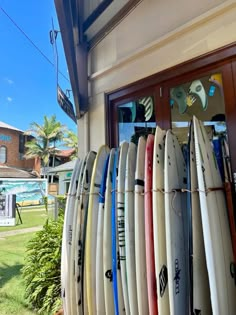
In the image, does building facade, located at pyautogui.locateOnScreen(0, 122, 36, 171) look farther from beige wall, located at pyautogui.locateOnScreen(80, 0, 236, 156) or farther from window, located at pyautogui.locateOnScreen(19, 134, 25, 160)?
beige wall, located at pyautogui.locateOnScreen(80, 0, 236, 156)

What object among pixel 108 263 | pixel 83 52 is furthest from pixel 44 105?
pixel 108 263

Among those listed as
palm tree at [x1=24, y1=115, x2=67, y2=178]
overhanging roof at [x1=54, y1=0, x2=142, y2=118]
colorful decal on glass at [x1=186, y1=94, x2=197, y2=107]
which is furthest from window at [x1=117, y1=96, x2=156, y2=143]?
palm tree at [x1=24, y1=115, x2=67, y2=178]

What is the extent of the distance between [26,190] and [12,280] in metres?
13.0

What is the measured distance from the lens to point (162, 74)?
2.06 m

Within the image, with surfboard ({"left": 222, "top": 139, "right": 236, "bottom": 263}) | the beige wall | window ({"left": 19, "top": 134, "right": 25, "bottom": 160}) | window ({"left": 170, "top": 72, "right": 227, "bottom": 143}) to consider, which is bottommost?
surfboard ({"left": 222, "top": 139, "right": 236, "bottom": 263})

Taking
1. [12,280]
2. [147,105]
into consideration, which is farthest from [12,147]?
[147,105]

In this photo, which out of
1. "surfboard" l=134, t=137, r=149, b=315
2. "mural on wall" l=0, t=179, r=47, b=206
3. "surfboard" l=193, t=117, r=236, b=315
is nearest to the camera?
"surfboard" l=193, t=117, r=236, b=315

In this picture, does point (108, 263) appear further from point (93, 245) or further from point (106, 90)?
point (106, 90)

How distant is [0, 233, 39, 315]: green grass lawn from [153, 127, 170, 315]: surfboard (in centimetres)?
222

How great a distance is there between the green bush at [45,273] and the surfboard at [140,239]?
1733 mm

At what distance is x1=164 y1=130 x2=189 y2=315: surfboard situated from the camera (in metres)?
1.15

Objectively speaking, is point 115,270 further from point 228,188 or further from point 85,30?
point 85,30

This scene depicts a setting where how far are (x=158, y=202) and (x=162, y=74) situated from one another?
4.21 ft

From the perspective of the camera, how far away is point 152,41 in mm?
2119
